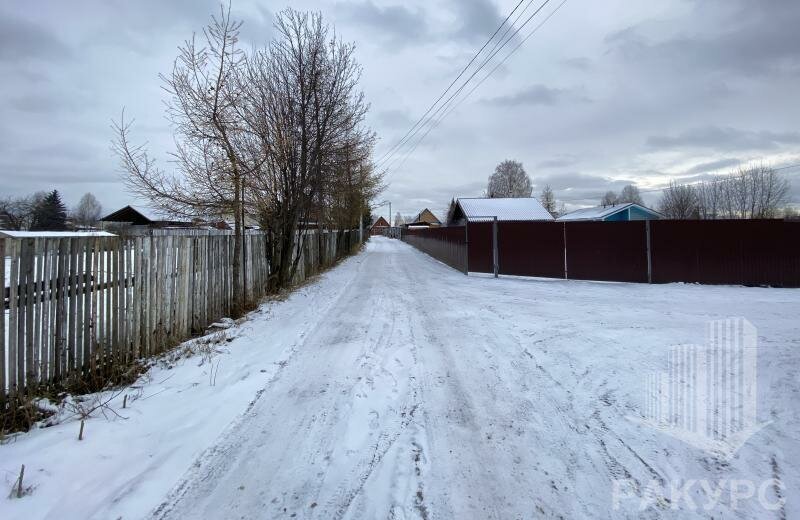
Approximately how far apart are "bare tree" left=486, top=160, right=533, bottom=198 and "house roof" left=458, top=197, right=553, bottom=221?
33.4m

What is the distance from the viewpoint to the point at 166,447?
3.08m

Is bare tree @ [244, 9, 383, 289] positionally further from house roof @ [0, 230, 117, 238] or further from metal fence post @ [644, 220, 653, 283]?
metal fence post @ [644, 220, 653, 283]

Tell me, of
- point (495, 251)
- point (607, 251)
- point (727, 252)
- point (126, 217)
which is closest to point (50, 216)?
point (126, 217)

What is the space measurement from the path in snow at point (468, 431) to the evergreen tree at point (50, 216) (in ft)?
228

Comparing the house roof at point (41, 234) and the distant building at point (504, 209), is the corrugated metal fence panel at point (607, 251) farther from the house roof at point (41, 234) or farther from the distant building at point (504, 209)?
the distant building at point (504, 209)

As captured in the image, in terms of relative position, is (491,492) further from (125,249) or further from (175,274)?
(175,274)

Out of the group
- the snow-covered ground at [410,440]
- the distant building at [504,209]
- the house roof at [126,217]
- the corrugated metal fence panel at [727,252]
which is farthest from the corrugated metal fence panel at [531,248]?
the house roof at [126,217]

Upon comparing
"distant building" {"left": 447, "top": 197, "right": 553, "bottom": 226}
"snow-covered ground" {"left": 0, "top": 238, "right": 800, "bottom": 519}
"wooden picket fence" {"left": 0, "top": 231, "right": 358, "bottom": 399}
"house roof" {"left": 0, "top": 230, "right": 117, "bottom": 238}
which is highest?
"distant building" {"left": 447, "top": 197, "right": 553, "bottom": 226}

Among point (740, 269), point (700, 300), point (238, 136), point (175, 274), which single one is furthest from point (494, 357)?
point (740, 269)

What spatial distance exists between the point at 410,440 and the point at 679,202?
67.9 meters

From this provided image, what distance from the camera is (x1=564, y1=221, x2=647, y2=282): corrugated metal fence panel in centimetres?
1235

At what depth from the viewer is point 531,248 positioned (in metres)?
14.1

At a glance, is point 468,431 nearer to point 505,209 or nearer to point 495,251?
point 495,251

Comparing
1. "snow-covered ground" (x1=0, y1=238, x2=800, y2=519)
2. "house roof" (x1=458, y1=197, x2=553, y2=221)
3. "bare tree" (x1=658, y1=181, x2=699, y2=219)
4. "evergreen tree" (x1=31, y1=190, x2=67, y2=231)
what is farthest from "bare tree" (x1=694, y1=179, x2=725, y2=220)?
"evergreen tree" (x1=31, y1=190, x2=67, y2=231)
